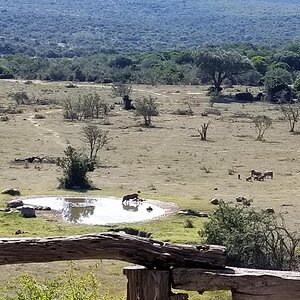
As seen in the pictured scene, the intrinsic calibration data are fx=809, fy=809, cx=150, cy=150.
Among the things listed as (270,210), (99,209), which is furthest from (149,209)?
(270,210)

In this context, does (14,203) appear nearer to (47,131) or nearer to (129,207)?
(129,207)

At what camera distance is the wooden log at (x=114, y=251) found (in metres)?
4.51

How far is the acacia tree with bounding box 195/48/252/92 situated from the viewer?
3207 inches

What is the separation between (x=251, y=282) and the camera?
447 cm

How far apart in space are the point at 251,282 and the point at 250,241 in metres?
15.2

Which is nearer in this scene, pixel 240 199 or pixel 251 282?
pixel 251 282

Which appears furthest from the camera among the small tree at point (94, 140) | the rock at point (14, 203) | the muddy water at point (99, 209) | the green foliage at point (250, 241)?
the small tree at point (94, 140)

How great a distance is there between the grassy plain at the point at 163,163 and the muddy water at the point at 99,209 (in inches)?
35.0

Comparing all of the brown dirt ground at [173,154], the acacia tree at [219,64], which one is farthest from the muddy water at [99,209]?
the acacia tree at [219,64]

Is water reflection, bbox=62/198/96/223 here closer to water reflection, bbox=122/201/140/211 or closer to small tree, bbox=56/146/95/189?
water reflection, bbox=122/201/140/211

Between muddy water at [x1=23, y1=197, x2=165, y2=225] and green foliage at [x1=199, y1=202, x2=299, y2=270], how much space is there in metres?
6.06

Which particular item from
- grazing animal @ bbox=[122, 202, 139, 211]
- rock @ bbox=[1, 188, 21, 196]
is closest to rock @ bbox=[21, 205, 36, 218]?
grazing animal @ bbox=[122, 202, 139, 211]

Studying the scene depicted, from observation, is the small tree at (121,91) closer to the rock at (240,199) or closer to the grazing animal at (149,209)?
the rock at (240,199)

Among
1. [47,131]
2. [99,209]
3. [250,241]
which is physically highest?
[250,241]
